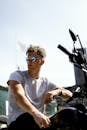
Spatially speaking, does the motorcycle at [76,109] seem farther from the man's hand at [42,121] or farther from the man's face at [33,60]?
the man's face at [33,60]

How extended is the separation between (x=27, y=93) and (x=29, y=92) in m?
0.04

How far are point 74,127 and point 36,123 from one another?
0.40 metres

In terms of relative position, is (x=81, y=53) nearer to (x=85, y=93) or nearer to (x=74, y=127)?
(x=85, y=93)

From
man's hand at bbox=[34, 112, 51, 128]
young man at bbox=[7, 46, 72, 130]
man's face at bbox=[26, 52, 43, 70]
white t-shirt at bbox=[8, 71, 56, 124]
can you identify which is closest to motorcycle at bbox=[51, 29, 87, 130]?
man's hand at bbox=[34, 112, 51, 128]

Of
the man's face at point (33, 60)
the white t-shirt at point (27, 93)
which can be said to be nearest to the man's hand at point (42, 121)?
the white t-shirt at point (27, 93)

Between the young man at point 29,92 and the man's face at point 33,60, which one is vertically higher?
the man's face at point 33,60

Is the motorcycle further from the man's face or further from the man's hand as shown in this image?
the man's face

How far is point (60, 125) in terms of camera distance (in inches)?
123

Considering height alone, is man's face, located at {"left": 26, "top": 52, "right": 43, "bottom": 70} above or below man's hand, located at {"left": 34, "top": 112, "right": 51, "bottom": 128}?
above

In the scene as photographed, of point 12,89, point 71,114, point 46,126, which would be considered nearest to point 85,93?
point 71,114

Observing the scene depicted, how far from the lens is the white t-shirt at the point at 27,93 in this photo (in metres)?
3.71

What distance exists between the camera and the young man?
11.1 feet

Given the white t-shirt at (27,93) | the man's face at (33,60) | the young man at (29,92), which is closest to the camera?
the young man at (29,92)

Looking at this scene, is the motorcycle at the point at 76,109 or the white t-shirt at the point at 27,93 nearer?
the motorcycle at the point at 76,109
